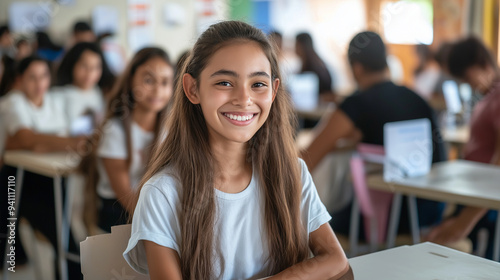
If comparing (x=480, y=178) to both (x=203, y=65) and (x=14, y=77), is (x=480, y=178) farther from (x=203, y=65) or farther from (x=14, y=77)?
(x=14, y=77)

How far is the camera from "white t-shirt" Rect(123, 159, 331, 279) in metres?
1.28

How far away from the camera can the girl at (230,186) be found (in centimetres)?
130

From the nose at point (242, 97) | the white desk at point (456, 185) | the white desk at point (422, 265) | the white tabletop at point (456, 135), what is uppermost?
the nose at point (242, 97)

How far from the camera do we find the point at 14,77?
11.9 feet

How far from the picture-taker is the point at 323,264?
1.36 meters

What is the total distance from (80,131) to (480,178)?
205 cm

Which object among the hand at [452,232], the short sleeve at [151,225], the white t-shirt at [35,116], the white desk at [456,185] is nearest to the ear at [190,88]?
the short sleeve at [151,225]

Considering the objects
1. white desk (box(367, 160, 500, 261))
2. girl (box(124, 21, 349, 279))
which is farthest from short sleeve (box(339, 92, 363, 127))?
girl (box(124, 21, 349, 279))

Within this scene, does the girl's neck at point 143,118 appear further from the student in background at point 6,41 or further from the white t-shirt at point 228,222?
the student in background at point 6,41

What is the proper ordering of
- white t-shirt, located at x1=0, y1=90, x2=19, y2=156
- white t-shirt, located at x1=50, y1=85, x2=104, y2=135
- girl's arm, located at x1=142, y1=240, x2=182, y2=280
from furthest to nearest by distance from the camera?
white t-shirt, located at x1=50, y1=85, x2=104, y2=135 < white t-shirt, located at x1=0, y1=90, x2=19, y2=156 < girl's arm, located at x1=142, y1=240, x2=182, y2=280

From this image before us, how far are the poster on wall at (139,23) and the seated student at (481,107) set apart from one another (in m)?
3.54

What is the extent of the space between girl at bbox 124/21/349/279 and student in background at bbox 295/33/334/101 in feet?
15.7

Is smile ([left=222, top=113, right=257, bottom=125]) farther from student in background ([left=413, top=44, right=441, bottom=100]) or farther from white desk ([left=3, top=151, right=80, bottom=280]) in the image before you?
student in background ([left=413, top=44, right=441, bottom=100])

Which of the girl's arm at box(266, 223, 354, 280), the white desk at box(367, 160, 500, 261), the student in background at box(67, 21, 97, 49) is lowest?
the white desk at box(367, 160, 500, 261)
